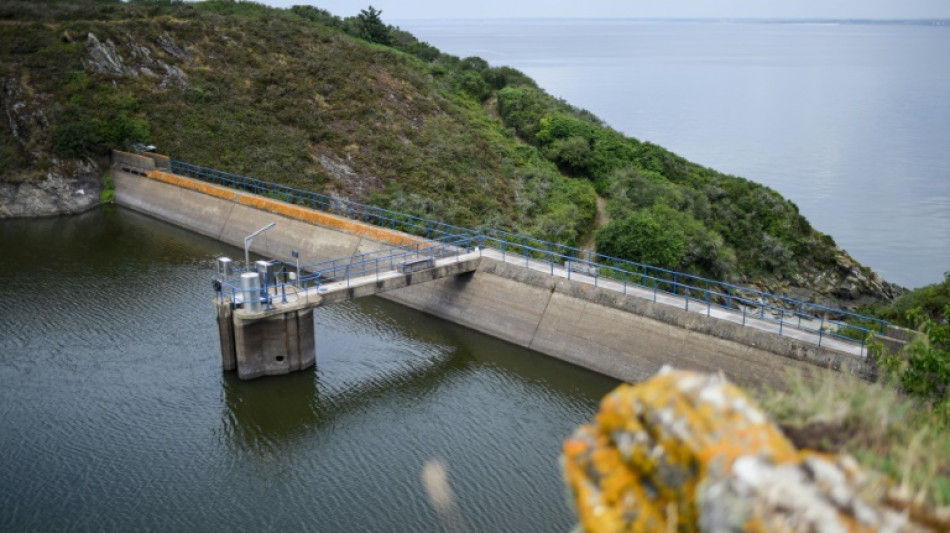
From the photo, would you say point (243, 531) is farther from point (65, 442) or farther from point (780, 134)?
point (780, 134)

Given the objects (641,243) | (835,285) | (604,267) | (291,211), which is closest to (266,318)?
(604,267)

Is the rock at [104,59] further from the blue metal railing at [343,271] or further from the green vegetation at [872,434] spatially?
the green vegetation at [872,434]

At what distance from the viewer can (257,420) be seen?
74.3ft

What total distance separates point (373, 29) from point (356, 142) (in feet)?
89.3

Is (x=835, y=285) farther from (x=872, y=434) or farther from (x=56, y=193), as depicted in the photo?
(x=56, y=193)

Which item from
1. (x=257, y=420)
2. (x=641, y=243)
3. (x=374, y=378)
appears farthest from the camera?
(x=641, y=243)

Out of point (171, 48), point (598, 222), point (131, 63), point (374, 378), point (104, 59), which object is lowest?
point (374, 378)

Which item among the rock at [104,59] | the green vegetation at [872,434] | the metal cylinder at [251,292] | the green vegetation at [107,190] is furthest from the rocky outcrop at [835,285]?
the rock at [104,59]

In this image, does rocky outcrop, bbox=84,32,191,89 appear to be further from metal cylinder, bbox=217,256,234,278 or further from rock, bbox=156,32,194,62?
metal cylinder, bbox=217,256,234,278

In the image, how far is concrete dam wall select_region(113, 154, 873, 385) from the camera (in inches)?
906

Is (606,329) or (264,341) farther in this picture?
(606,329)

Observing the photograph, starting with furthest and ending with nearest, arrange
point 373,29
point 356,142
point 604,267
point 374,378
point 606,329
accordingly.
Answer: point 373,29 → point 356,142 → point 604,267 → point 606,329 → point 374,378

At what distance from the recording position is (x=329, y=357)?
26234mm

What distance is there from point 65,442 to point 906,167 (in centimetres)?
6345
